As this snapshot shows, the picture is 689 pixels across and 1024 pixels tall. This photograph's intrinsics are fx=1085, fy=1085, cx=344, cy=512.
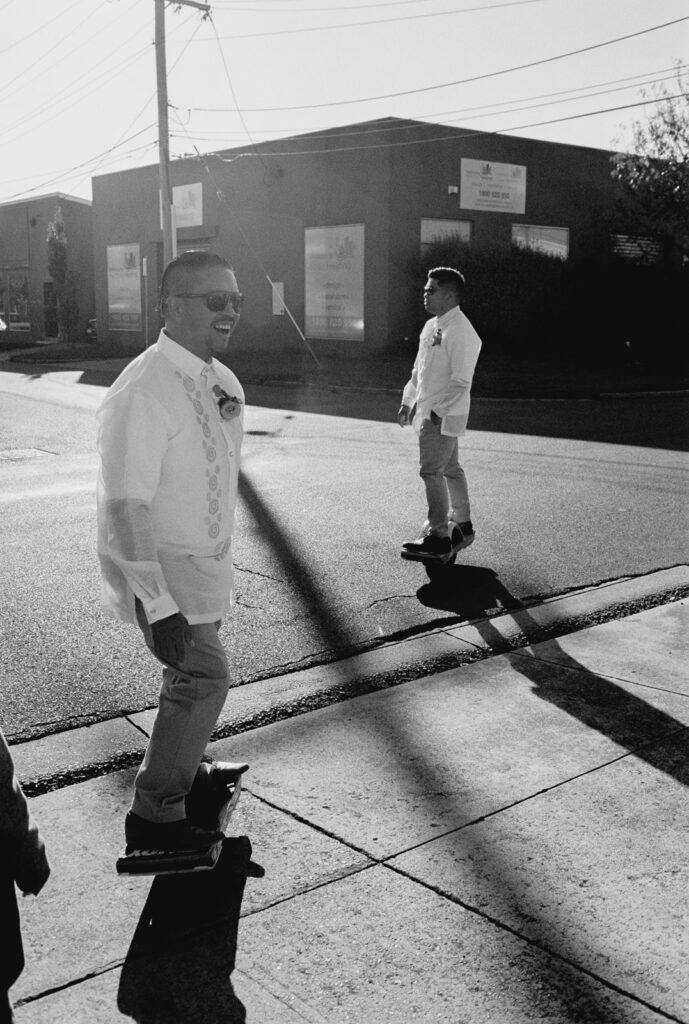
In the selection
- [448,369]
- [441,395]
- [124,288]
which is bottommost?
[441,395]

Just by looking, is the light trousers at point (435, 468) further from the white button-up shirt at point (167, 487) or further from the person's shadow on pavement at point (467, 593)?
the white button-up shirt at point (167, 487)

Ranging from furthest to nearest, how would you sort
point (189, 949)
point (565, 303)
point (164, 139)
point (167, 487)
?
point (565, 303)
point (164, 139)
point (167, 487)
point (189, 949)

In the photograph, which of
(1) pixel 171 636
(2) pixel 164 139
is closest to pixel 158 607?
(1) pixel 171 636

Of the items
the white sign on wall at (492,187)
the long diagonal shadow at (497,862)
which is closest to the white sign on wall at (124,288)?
the white sign on wall at (492,187)

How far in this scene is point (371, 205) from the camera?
94.6 feet

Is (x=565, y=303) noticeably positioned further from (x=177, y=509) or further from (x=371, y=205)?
(x=177, y=509)

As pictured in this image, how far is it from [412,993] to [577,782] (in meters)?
1.37

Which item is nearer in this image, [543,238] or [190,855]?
[190,855]

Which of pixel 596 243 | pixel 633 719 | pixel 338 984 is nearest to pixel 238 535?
pixel 633 719

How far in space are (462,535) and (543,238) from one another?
85.5 ft

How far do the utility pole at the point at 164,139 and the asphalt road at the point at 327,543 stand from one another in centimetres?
1160

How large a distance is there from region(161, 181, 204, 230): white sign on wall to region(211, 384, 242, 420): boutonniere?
32775 millimetres

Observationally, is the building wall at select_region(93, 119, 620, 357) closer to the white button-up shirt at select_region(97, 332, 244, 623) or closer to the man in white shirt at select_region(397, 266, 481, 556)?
the man in white shirt at select_region(397, 266, 481, 556)

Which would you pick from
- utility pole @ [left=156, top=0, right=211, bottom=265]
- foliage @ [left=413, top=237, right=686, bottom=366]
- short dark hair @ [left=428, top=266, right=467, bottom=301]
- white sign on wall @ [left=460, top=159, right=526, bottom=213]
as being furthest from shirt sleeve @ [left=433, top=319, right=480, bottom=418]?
white sign on wall @ [left=460, top=159, right=526, bottom=213]
